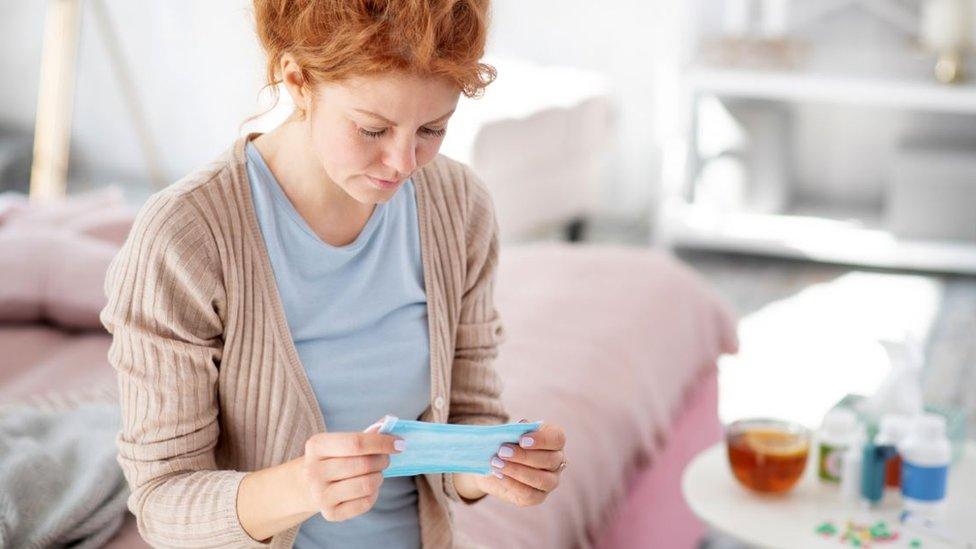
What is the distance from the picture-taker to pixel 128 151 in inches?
194

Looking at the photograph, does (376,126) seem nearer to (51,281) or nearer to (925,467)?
(925,467)

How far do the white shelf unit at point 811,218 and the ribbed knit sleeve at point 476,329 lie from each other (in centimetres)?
286

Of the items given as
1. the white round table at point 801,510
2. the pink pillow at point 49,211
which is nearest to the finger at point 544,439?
the white round table at point 801,510

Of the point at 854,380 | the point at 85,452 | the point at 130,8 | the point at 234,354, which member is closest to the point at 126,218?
the point at 85,452

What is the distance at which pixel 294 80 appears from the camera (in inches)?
42.4

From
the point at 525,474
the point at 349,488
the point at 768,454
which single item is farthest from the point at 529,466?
the point at 768,454

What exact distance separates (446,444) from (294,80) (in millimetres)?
325

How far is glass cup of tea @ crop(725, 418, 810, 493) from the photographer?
1659 mm

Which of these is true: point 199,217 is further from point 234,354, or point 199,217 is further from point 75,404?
point 75,404

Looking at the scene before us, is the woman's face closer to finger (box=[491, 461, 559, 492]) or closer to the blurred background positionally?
finger (box=[491, 461, 559, 492])

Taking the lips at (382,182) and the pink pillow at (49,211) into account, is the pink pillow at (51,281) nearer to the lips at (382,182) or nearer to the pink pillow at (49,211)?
the pink pillow at (49,211)

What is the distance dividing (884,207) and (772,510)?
9.42 ft

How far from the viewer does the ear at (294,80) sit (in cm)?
107

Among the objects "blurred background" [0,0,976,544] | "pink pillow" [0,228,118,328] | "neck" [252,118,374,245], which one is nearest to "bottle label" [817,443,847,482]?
"neck" [252,118,374,245]
